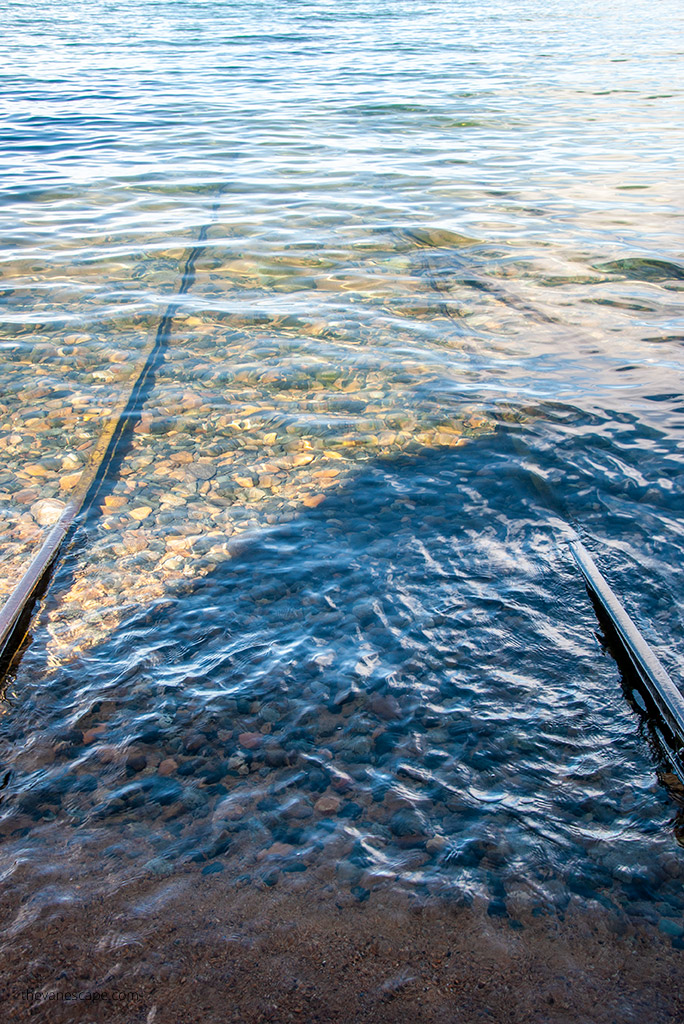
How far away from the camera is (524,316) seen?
6.23 meters

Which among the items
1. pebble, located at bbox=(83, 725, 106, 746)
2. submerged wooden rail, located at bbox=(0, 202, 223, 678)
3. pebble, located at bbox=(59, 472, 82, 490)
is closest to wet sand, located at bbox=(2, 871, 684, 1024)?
pebble, located at bbox=(83, 725, 106, 746)

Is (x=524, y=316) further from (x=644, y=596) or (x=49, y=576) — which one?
(x=49, y=576)

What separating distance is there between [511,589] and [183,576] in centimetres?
161

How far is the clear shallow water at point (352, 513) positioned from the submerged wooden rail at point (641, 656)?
3.9 inches

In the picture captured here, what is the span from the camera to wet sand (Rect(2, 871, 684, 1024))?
1.95 metres

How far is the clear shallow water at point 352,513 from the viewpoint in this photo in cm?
248

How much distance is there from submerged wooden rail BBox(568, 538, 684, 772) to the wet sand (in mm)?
726

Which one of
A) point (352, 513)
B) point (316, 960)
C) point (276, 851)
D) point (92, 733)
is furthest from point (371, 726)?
point (352, 513)

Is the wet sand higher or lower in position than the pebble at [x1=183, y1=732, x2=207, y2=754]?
lower

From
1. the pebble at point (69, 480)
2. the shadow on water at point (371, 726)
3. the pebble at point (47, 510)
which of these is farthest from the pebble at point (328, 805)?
the pebble at point (69, 480)

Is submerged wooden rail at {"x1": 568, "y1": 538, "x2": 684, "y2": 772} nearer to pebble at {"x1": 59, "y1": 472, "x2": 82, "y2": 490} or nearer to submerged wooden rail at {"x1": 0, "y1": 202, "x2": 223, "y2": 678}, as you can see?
submerged wooden rail at {"x1": 0, "y1": 202, "x2": 223, "y2": 678}

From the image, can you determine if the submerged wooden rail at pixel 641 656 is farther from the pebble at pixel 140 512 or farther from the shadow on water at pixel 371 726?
the pebble at pixel 140 512

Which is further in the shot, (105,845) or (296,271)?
(296,271)

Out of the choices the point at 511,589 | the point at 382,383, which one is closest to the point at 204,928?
the point at 511,589
